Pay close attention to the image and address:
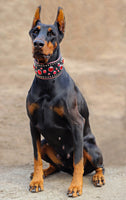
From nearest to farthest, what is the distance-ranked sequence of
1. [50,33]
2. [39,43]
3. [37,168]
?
[39,43] < [50,33] < [37,168]

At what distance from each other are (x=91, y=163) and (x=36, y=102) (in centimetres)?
100

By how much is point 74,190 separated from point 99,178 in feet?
1.50

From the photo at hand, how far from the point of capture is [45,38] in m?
3.42

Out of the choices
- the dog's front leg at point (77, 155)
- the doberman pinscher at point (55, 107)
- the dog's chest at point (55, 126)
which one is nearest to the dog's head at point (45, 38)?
the doberman pinscher at point (55, 107)

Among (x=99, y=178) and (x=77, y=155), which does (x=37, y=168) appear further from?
(x=99, y=178)

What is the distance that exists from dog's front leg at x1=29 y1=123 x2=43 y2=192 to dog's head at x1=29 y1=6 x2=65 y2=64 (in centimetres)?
86

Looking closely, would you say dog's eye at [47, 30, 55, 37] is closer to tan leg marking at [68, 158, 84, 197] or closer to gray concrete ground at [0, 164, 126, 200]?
tan leg marking at [68, 158, 84, 197]

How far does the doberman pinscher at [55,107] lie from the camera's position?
3.55m

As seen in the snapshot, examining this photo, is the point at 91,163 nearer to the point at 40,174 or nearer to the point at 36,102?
the point at 40,174

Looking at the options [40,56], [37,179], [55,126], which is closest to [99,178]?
[37,179]

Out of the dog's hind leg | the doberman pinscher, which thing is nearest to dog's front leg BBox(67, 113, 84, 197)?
the doberman pinscher

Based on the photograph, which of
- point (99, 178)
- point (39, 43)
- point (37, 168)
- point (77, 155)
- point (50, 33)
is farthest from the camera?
point (99, 178)

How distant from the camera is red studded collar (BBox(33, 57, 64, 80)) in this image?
142 inches

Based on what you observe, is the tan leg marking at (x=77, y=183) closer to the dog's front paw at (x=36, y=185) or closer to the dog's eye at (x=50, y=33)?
the dog's front paw at (x=36, y=185)
